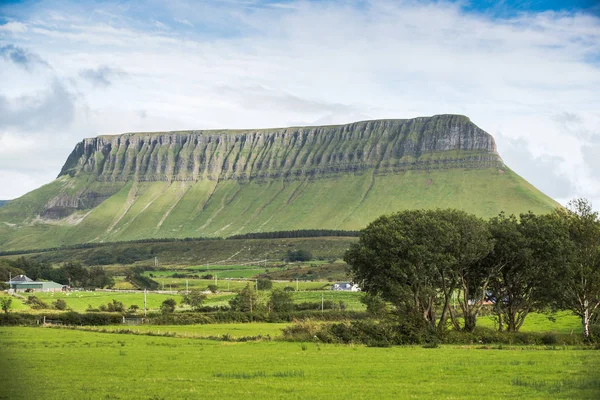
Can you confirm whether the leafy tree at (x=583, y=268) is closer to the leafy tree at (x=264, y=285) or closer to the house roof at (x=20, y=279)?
the leafy tree at (x=264, y=285)

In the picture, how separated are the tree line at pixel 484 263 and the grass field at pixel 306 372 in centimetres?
1186

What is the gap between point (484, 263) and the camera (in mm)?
71375

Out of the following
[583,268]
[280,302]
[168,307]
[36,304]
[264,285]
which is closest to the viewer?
[583,268]

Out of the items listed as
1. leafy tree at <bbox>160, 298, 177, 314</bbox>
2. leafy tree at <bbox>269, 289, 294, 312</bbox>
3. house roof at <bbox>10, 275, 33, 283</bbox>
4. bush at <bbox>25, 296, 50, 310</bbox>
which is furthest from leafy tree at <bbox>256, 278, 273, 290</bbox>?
house roof at <bbox>10, 275, 33, 283</bbox>

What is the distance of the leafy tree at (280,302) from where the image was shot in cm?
11500

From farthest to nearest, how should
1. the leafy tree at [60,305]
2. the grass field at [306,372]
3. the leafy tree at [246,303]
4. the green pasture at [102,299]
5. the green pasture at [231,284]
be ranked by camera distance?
the green pasture at [231,284] → the green pasture at [102,299] → the leafy tree at [60,305] → the leafy tree at [246,303] → the grass field at [306,372]

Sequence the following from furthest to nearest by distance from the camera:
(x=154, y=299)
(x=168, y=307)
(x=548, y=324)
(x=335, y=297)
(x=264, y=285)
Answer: (x=264, y=285)
(x=154, y=299)
(x=335, y=297)
(x=168, y=307)
(x=548, y=324)

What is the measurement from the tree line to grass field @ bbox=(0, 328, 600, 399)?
11860 millimetres

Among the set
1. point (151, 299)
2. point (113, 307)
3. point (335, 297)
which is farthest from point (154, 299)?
point (335, 297)

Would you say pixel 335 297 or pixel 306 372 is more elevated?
pixel 306 372

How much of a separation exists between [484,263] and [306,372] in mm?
37078

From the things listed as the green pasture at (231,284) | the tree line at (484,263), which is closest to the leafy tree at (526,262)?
the tree line at (484,263)

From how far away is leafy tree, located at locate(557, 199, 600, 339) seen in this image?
66.0m

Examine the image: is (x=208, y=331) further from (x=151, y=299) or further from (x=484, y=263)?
(x=151, y=299)
